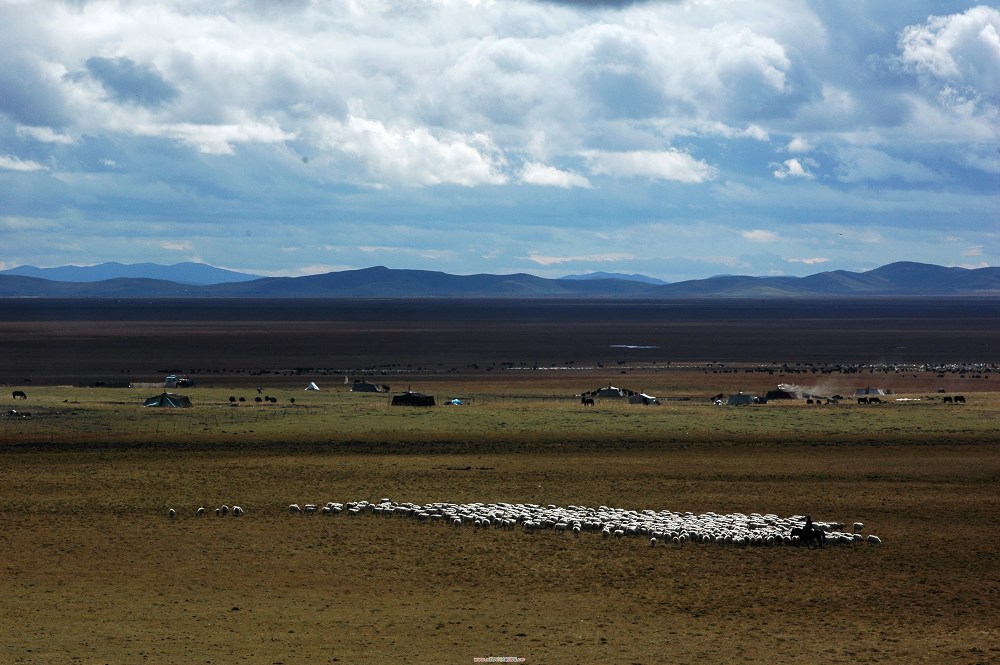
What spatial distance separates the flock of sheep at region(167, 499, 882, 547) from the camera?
1021 inches

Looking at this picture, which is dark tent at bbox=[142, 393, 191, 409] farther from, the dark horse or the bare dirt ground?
the dark horse

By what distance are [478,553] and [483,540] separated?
119 centimetres

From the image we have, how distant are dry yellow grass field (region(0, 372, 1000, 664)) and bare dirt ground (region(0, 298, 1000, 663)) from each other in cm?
9

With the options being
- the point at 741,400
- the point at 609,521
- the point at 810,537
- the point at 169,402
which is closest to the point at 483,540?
the point at 609,521

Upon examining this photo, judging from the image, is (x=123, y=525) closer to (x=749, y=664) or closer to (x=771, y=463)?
(x=749, y=664)

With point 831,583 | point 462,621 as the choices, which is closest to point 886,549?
point 831,583

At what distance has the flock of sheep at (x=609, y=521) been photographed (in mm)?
25922

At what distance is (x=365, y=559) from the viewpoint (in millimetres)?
24453

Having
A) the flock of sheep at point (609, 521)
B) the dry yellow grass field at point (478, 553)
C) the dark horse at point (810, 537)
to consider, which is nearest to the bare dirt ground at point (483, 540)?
the dry yellow grass field at point (478, 553)

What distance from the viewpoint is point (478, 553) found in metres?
24.9

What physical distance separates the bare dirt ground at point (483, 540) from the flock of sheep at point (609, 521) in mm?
517

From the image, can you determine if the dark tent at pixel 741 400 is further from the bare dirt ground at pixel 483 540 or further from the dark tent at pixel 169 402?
the dark tent at pixel 169 402

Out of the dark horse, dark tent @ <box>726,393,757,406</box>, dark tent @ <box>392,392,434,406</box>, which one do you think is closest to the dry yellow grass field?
the dark horse

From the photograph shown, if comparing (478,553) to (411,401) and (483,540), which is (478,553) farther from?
(411,401)
